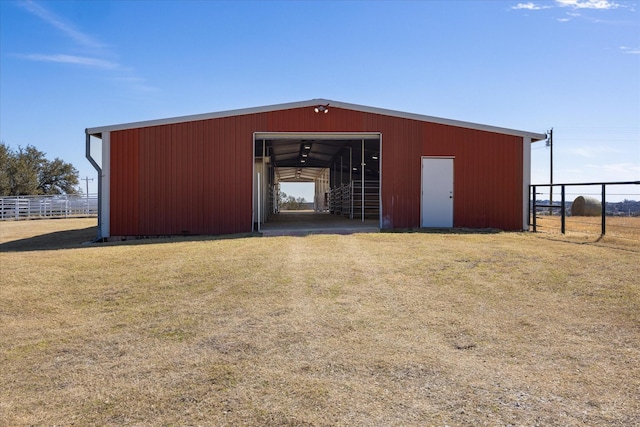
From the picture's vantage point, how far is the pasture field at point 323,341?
2.92 m

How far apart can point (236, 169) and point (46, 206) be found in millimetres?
21304

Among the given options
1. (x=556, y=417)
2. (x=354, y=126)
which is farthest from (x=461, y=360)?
(x=354, y=126)

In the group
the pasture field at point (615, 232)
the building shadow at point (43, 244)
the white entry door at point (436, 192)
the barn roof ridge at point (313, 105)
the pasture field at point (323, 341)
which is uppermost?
the barn roof ridge at point (313, 105)

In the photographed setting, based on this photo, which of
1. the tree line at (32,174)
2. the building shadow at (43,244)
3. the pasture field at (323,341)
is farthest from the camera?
the tree line at (32,174)

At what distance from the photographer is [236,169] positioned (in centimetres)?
1227

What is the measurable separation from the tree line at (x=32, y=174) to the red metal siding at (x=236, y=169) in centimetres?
2800

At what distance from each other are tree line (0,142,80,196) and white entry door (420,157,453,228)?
32865 mm

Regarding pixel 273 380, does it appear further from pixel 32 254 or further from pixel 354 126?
pixel 354 126

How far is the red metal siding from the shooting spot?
12.1m

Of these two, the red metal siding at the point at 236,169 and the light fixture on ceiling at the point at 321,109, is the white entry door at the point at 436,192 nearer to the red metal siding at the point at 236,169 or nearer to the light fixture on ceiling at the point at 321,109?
the red metal siding at the point at 236,169

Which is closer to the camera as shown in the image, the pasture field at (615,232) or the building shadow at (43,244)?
the pasture field at (615,232)

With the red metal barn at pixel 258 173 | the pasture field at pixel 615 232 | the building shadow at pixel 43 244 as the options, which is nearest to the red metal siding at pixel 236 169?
the red metal barn at pixel 258 173

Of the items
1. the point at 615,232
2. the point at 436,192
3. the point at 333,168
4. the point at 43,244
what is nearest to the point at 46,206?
the point at 333,168

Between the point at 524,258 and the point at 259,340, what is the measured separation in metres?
5.09
